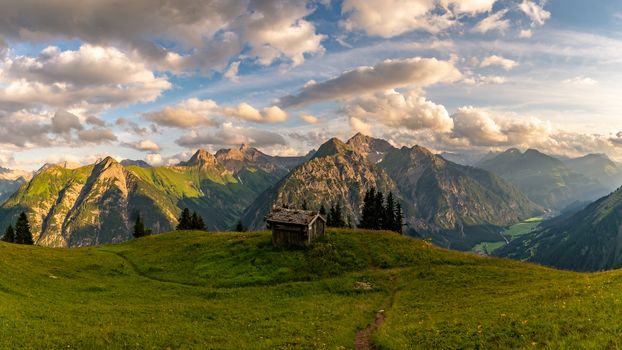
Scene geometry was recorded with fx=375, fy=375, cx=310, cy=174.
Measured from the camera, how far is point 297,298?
44.3 meters

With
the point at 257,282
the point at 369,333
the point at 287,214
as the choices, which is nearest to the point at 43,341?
the point at 369,333

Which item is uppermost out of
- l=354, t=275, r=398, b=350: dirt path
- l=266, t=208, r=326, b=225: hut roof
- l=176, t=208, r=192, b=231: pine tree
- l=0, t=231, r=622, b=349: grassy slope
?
l=266, t=208, r=326, b=225: hut roof

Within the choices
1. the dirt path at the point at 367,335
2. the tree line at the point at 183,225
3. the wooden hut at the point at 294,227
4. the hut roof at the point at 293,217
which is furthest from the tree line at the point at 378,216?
the dirt path at the point at 367,335

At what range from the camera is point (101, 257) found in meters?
67.6

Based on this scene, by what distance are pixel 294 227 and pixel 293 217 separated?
Result: 214 centimetres

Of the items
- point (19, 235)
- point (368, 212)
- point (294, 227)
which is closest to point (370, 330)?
point (294, 227)

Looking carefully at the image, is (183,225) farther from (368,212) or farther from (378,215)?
(378,215)

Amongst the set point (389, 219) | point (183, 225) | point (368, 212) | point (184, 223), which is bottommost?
point (183, 225)

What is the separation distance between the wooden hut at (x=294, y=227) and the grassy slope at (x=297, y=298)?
2.60m

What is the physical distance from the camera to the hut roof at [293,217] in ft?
218

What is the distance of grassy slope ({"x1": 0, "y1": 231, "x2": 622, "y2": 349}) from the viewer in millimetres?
24469

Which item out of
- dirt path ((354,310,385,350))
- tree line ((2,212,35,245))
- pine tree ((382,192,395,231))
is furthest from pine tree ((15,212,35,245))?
dirt path ((354,310,385,350))

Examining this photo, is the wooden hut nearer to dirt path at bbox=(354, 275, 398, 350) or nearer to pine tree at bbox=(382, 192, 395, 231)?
dirt path at bbox=(354, 275, 398, 350)

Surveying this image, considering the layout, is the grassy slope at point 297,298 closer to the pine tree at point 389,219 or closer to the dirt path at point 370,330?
the dirt path at point 370,330
